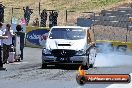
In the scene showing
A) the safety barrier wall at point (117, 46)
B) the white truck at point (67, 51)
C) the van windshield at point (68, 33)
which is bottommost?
the safety barrier wall at point (117, 46)

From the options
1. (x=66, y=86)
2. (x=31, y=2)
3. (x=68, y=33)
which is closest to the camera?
(x=66, y=86)

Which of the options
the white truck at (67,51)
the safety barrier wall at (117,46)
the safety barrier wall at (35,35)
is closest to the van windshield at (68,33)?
the white truck at (67,51)

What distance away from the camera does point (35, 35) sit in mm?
30625

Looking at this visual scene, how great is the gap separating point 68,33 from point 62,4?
119ft

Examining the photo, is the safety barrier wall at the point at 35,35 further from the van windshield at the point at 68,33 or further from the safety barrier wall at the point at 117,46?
the van windshield at the point at 68,33

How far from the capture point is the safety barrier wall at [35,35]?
30.2m

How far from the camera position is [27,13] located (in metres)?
34.9

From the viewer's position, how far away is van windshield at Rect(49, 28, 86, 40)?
17.2 metres

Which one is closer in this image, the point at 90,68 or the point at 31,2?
the point at 90,68

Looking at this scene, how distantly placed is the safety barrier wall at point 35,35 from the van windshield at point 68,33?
12.2 meters

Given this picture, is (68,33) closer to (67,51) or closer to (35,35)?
(67,51)

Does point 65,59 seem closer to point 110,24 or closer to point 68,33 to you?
point 68,33

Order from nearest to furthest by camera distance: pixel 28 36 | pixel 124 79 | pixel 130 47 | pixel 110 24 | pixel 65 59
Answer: pixel 124 79, pixel 65 59, pixel 130 47, pixel 28 36, pixel 110 24

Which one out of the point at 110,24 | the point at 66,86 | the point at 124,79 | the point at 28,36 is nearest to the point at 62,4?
the point at 110,24
